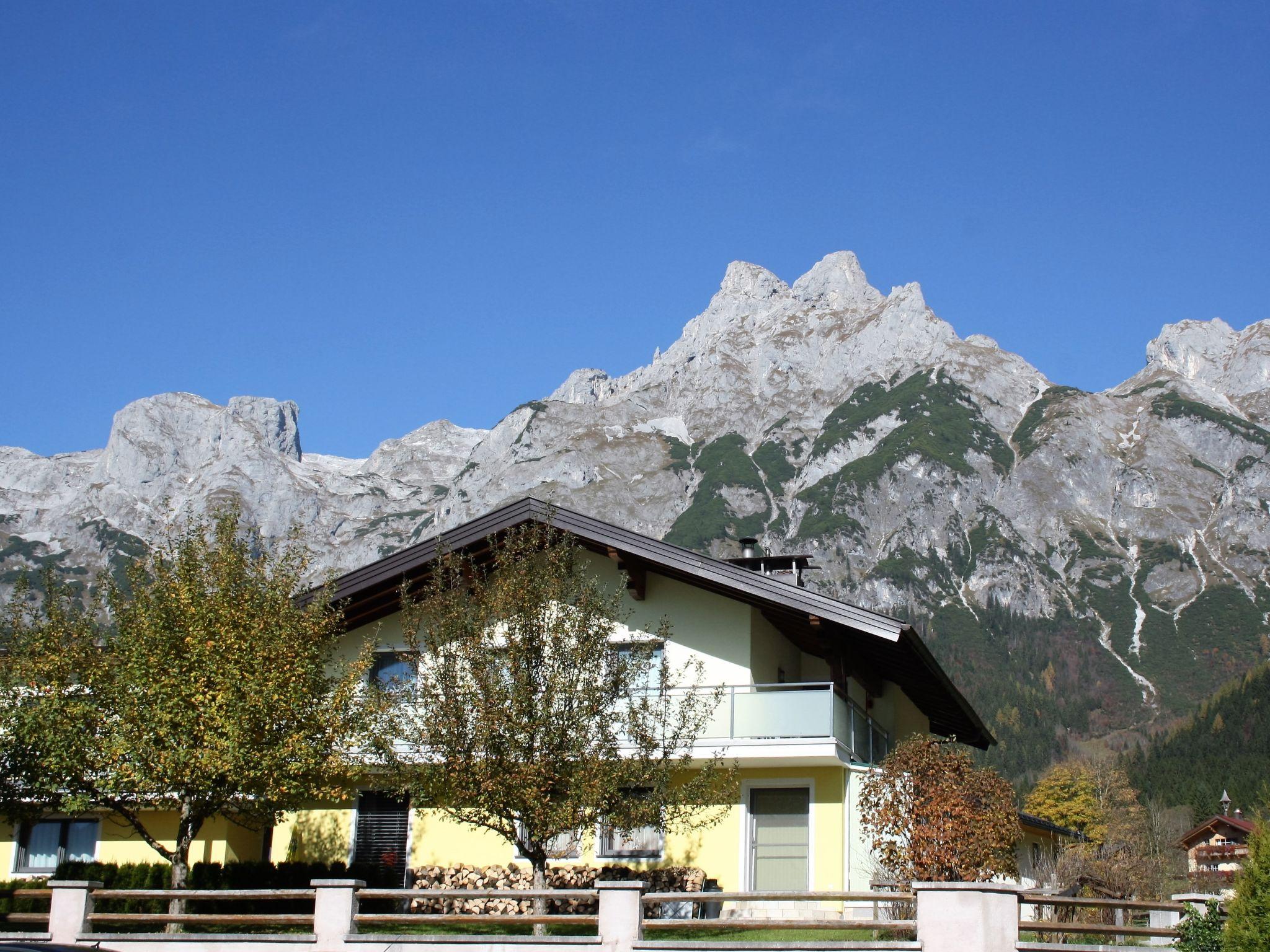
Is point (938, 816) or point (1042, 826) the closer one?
point (938, 816)

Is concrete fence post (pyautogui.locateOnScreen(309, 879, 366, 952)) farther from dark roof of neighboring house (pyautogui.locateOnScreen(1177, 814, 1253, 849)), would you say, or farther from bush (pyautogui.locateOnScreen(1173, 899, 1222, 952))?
dark roof of neighboring house (pyautogui.locateOnScreen(1177, 814, 1253, 849))

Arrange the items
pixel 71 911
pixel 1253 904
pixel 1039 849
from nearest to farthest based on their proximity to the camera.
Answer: pixel 1253 904 < pixel 71 911 < pixel 1039 849

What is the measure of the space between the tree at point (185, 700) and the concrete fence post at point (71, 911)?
1.58m

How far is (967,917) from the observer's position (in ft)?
47.7

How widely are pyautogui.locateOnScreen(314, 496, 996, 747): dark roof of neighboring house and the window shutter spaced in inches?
148

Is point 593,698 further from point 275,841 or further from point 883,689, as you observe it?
point 883,689

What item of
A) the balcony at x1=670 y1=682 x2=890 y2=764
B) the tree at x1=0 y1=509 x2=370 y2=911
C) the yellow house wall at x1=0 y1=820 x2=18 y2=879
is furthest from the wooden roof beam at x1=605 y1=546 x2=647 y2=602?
the yellow house wall at x1=0 y1=820 x2=18 y2=879

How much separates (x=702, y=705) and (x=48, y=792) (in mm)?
11355

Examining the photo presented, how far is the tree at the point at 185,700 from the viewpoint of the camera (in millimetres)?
20406

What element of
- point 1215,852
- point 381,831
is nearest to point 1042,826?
point 381,831

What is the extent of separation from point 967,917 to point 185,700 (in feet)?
41.3

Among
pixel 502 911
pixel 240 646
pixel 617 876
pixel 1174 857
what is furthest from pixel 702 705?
pixel 1174 857

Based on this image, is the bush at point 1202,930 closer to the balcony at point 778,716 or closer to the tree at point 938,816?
the tree at point 938,816

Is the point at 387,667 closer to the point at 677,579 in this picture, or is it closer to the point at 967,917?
the point at 677,579
